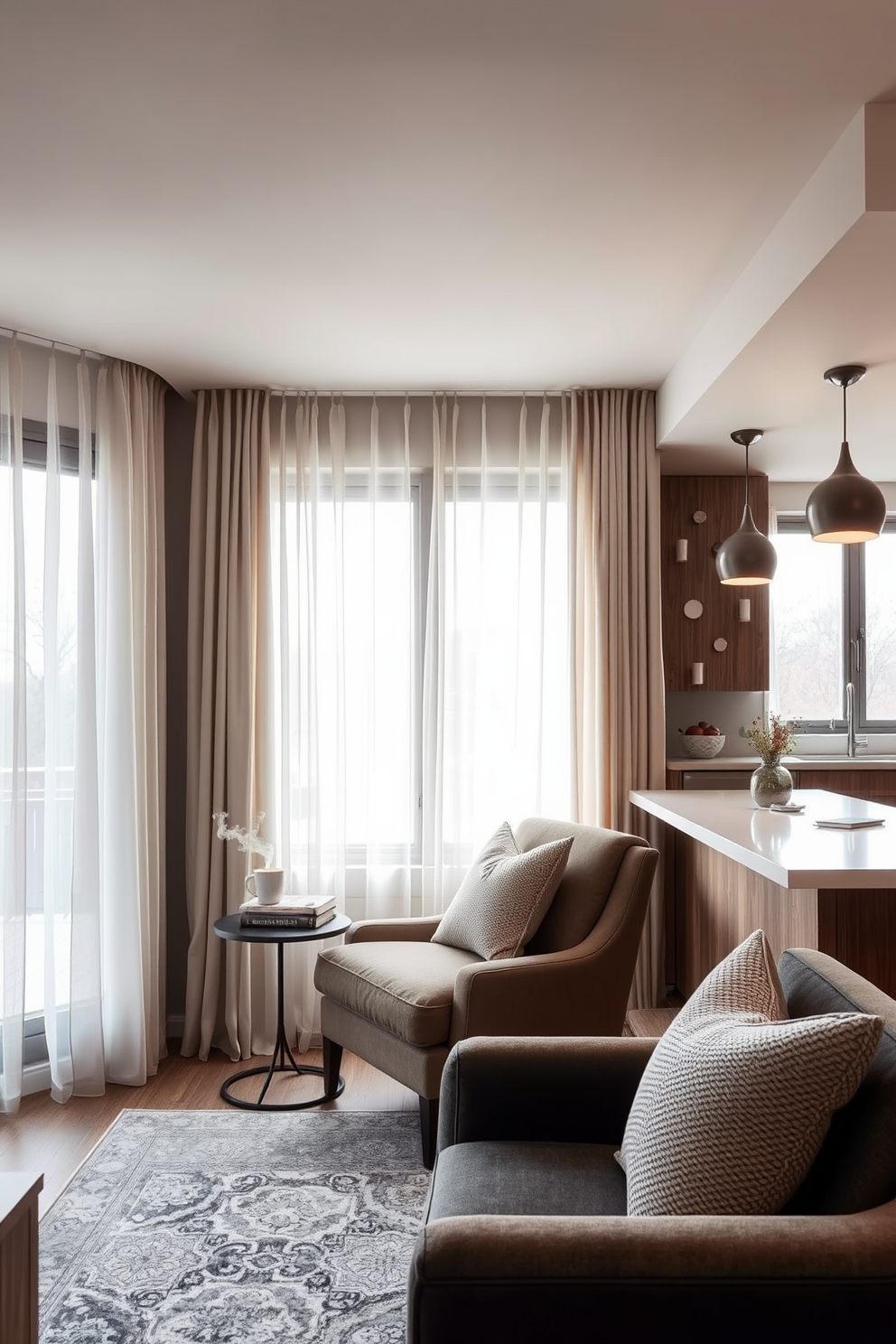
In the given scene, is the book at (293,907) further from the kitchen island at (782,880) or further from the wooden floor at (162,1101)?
the kitchen island at (782,880)

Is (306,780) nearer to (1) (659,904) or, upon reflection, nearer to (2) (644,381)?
(1) (659,904)

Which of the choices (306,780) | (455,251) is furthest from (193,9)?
(306,780)

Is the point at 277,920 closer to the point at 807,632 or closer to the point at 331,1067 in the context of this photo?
the point at 331,1067

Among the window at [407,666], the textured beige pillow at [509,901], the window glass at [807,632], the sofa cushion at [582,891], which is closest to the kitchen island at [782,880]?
the sofa cushion at [582,891]

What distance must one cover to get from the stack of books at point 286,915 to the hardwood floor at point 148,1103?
2.01 feet

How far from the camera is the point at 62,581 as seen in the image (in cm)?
373

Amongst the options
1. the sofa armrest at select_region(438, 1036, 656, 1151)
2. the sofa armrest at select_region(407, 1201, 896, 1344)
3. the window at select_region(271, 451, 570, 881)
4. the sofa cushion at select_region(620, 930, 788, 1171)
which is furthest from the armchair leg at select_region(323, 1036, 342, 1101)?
the sofa armrest at select_region(407, 1201, 896, 1344)

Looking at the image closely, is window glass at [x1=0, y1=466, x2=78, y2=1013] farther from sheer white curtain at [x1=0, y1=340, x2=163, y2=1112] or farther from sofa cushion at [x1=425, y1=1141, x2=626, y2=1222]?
sofa cushion at [x1=425, y1=1141, x2=626, y2=1222]

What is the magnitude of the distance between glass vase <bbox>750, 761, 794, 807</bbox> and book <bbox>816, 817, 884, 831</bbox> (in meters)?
0.45

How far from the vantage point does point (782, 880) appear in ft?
7.84

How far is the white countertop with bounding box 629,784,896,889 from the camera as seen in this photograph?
2.35 meters

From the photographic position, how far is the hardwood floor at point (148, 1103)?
3.12 metres

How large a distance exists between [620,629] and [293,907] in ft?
5.69

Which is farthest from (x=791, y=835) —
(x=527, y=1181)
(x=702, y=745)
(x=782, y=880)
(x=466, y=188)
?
(x=466, y=188)
